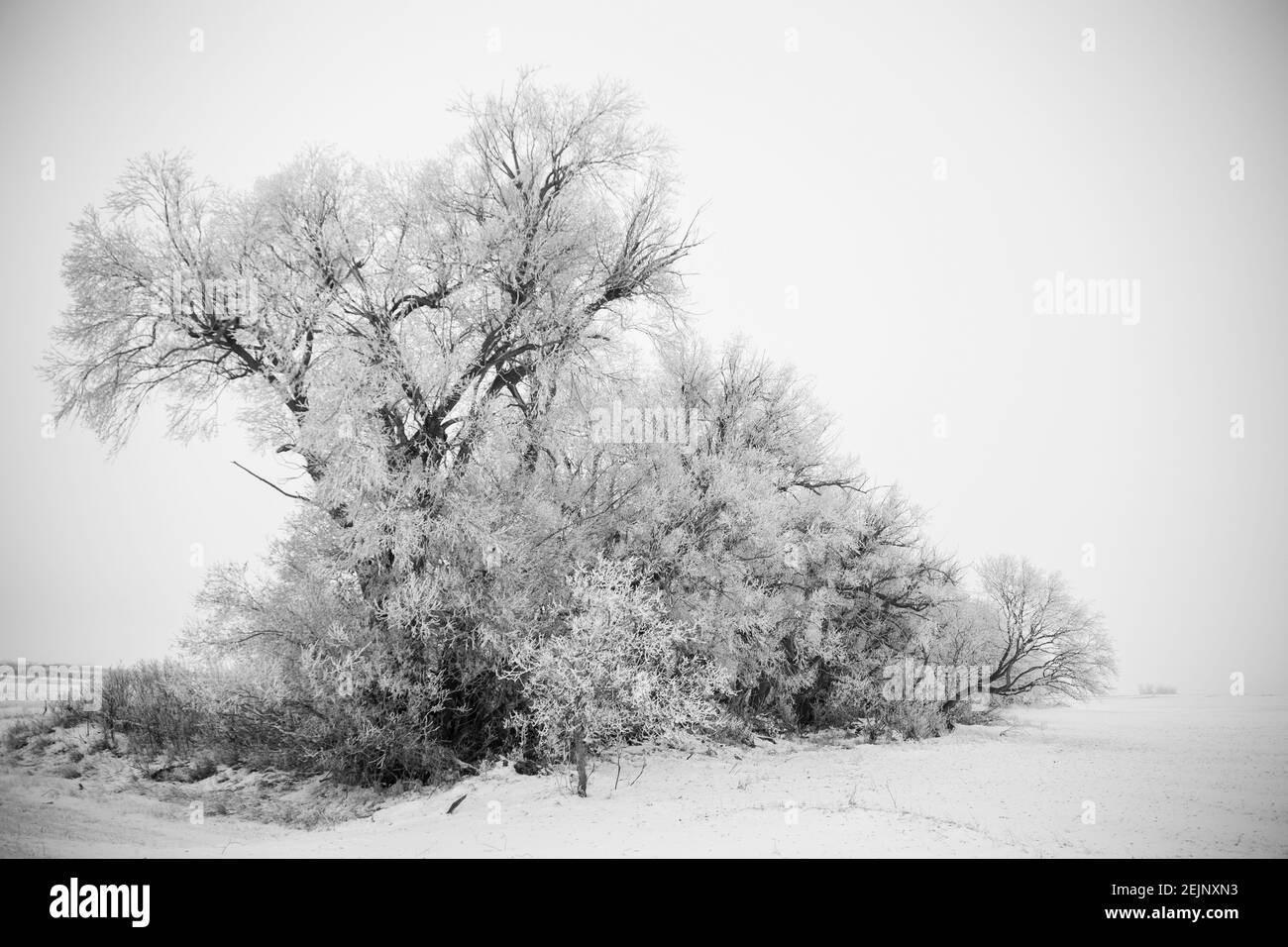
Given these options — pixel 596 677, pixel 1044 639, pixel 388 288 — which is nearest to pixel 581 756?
pixel 596 677

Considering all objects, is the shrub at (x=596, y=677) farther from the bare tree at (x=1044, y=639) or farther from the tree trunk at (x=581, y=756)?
the bare tree at (x=1044, y=639)

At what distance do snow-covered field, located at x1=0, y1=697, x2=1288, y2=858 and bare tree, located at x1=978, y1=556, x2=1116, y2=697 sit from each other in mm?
4858

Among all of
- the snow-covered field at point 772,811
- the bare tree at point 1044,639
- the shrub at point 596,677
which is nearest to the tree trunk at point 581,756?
the shrub at point 596,677

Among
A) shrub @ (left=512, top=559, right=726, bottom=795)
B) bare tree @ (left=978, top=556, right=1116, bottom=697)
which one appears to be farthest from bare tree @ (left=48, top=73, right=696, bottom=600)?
bare tree @ (left=978, top=556, right=1116, bottom=697)

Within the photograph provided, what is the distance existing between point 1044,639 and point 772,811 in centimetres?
1811

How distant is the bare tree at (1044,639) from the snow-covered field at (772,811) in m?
4.86

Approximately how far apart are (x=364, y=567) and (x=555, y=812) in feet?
19.2

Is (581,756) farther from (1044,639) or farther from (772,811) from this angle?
(1044,639)

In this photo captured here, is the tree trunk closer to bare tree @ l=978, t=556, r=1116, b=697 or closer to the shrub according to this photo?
the shrub

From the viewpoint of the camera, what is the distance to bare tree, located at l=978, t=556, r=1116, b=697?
24500 millimetres

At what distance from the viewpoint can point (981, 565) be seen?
26656 mm

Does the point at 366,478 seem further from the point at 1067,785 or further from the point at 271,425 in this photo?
the point at 1067,785

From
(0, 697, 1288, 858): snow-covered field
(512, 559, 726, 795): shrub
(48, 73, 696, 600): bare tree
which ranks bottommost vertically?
(0, 697, 1288, 858): snow-covered field
